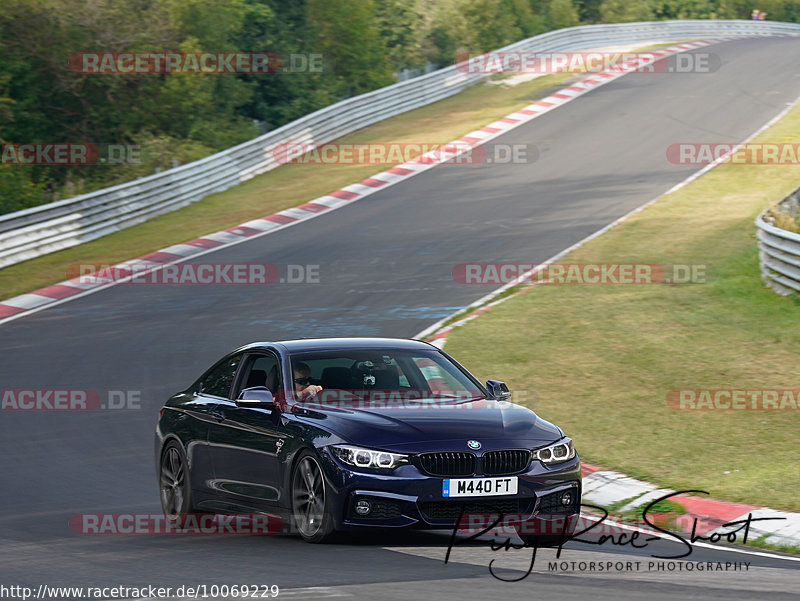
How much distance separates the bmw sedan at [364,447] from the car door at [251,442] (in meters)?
0.01

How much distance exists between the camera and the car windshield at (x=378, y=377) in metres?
9.20

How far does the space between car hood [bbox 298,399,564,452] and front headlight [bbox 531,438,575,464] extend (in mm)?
52

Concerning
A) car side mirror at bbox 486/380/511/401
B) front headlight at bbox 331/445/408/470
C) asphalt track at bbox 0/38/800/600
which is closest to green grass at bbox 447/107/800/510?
asphalt track at bbox 0/38/800/600

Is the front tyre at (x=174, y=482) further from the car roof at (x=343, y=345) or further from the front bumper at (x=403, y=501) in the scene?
the front bumper at (x=403, y=501)

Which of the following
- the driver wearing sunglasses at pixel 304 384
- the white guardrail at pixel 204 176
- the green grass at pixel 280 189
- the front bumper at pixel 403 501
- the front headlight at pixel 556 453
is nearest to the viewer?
the front bumper at pixel 403 501

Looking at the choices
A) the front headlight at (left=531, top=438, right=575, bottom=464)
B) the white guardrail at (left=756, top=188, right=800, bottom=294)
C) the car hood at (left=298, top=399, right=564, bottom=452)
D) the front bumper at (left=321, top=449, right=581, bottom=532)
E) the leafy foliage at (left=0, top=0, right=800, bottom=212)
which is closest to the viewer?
the front bumper at (left=321, top=449, right=581, bottom=532)

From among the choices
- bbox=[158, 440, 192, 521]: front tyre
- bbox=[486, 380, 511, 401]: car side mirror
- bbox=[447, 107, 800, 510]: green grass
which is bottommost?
bbox=[447, 107, 800, 510]: green grass

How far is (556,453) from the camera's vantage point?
8523 millimetres

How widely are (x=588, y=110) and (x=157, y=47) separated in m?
13.1

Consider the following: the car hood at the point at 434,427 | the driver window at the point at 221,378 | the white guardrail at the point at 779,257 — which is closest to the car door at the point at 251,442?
the driver window at the point at 221,378

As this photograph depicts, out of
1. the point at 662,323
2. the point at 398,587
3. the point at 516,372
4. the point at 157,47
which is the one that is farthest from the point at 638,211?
the point at 398,587

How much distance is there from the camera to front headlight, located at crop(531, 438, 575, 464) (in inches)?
331

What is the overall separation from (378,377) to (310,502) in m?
1.27

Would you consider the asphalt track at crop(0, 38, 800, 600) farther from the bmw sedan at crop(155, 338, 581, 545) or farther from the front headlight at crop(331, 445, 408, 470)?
the front headlight at crop(331, 445, 408, 470)
